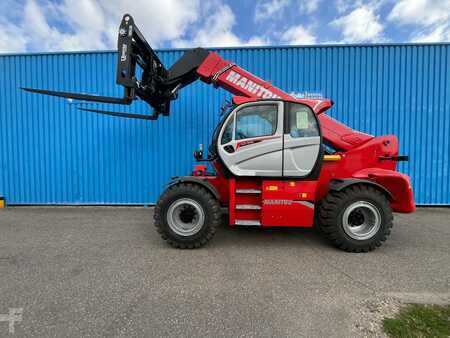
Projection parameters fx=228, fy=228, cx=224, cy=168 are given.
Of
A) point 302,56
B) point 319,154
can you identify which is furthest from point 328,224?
point 302,56

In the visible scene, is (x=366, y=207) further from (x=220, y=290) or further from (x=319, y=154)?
(x=220, y=290)

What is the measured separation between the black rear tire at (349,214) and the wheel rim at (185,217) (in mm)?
2098

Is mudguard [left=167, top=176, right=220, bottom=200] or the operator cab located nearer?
the operator cab

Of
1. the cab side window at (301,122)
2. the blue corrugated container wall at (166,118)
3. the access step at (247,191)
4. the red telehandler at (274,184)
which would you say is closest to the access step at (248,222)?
the red telehandler at (274,184)

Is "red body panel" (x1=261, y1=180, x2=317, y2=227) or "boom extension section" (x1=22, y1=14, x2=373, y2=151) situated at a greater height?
"boom extension section" (x1=22, y1=14, x2=373, y2=151)

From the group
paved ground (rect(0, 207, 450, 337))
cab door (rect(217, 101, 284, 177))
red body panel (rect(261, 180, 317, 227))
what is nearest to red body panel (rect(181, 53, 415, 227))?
red body panel (rect(261, 180, 317, 227))

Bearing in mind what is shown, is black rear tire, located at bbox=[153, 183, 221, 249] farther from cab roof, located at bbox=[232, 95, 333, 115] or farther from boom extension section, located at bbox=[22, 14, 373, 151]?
boom extension section, located at bbox=[22, 14, 373, 151]

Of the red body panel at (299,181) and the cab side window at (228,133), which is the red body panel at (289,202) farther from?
the cab side window at (228,133)

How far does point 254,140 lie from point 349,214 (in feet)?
6.60

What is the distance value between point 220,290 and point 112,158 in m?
5.51

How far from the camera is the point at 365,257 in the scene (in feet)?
11.7

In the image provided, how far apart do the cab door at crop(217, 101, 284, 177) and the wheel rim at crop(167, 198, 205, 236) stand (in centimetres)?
90

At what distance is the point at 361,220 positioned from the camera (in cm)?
387

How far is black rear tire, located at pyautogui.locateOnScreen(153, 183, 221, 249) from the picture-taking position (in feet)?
12.5
